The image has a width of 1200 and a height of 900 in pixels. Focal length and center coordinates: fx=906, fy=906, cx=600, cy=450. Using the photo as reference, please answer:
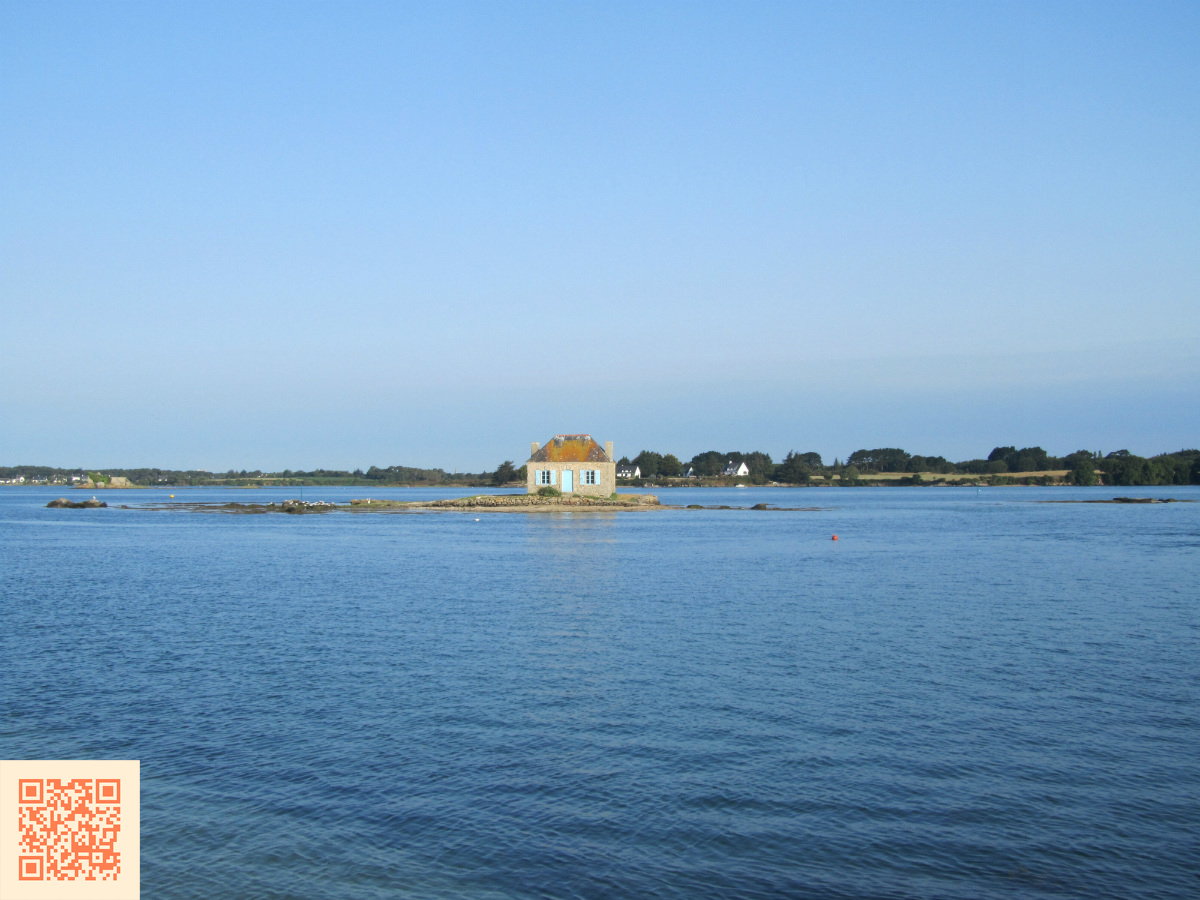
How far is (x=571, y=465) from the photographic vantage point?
7650cm

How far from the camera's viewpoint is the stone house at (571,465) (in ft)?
251

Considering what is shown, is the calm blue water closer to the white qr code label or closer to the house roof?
the white qr code label

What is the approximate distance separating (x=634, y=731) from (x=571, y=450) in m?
64.0

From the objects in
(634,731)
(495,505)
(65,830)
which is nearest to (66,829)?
(65,830)

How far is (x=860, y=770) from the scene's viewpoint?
11047mm

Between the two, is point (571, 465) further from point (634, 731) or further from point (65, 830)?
point (65, 830)

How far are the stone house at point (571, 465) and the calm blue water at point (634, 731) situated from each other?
4666cm

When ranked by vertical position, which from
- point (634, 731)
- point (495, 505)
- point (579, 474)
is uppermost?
point (579, 474)

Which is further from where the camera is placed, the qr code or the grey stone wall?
the grey stone wall

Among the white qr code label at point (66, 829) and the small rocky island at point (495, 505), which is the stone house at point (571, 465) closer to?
the small rocky island at point (495, 505)

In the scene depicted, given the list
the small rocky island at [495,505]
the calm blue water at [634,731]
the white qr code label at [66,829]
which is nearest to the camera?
the white qr code label at [66,829]

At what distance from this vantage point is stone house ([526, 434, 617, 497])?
7650 cm

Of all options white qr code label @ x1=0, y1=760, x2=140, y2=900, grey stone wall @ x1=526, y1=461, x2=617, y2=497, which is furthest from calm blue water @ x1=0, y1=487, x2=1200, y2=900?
grey stone wall @ x1=526, y1=461, x2=617, y2=497

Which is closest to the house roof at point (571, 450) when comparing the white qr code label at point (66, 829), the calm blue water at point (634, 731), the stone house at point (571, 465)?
the stone house at point (571, 465)
